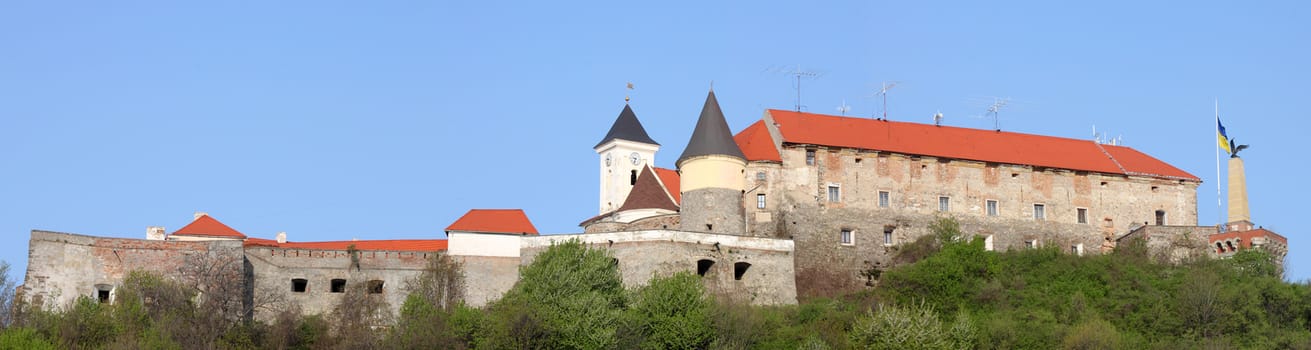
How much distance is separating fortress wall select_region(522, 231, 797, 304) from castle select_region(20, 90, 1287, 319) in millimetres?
51

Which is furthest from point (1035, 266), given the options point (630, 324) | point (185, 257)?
point (185, 257)

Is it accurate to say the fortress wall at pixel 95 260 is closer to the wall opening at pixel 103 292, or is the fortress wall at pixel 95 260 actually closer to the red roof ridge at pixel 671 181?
the wall opening at pixel 103 292

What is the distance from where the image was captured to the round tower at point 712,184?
201 ft

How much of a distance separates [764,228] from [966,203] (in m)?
9.30

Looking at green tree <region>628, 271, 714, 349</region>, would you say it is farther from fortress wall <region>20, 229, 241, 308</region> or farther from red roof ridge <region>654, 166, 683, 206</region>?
fortress wall <region>20, 229, 241, 308</region>

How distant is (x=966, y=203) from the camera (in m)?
66.1

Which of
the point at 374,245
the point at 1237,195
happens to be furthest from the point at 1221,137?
the point at 374,245

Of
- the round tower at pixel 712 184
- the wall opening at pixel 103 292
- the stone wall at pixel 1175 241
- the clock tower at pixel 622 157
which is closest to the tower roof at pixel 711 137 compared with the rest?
the round tower at pixel 712 184

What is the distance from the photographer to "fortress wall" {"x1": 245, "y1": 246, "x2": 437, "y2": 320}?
5822 cm

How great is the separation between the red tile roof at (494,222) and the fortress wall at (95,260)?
8377mm

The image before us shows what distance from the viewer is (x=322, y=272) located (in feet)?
193

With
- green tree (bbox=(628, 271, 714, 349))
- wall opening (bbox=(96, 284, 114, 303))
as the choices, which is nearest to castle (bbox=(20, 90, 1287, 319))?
wall opening (bbox=(96, 284, 114, 303))

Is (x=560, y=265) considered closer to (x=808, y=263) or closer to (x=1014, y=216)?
(x=808, y=263)

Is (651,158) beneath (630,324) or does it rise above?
above
